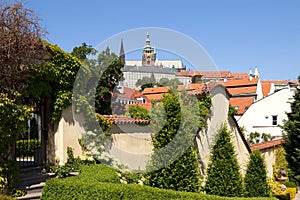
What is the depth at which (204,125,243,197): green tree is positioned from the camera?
387 inches

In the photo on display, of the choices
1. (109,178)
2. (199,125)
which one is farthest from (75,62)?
(199,125)

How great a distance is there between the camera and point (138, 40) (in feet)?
30.9

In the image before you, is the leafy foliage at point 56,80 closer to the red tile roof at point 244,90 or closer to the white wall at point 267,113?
the white wall at point 267,113

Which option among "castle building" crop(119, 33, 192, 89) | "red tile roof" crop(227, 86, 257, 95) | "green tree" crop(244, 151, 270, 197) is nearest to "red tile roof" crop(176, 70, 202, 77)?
"castle building" crop(119, 33, 192, 89)

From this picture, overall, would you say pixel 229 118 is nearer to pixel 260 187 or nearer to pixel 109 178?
pixel 260 187

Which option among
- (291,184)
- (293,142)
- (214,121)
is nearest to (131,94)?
(214,121)

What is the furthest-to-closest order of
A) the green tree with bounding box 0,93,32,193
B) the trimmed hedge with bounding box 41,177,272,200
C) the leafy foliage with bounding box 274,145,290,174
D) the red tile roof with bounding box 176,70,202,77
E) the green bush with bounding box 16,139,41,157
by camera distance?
the leafy foliage with bounding box 274,145,290,174 → the red tile roof with bounding box 176,70,202,77 → the green bush with bounding box 16,139,41,157 → the green tree with bounding box 0,93,32,193 → the trimmed hedge with bounding box 41,177,272,200

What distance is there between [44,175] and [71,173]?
2.60ft

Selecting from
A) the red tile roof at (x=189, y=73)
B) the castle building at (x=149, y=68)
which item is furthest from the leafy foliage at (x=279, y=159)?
the castle building at (x=149, y=68)

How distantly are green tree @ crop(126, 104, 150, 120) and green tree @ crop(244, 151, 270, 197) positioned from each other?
3818 millimetres

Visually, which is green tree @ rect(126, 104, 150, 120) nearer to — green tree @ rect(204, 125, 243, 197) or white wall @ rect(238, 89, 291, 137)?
green tree @ rect(204, 125, 243, 197)

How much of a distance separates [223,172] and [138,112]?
11.2ft

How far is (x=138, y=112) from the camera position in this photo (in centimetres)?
1129

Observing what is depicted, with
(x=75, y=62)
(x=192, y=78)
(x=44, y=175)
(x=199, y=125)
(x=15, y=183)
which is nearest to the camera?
(x=15, y=183)
